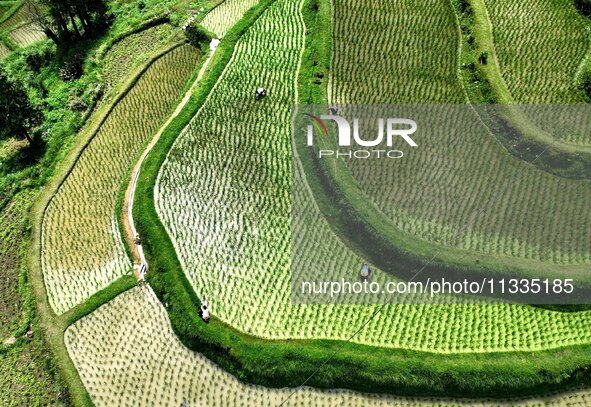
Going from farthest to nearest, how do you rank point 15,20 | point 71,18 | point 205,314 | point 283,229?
point 15,20
point 71,18
point 283,229
point 205,314

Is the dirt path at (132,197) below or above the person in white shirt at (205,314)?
above

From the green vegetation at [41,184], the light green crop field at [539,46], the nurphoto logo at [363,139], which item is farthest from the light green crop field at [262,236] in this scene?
the light green crop field at [539,46]

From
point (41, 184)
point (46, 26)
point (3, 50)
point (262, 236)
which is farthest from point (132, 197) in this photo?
point (3, 50)

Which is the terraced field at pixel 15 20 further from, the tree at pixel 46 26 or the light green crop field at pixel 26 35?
the tree at pixel 46 26

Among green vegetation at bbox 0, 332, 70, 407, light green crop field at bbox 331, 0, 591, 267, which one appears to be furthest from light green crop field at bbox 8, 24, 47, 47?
green vegetation at bbox 0, 332, 70, 407

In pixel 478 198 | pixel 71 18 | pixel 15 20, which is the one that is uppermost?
pixel 15 20

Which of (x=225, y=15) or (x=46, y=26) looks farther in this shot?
(x=46, y=26)

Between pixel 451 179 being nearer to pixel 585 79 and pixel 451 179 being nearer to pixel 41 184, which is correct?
pixel 585 79

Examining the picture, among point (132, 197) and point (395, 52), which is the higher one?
point (132, 197)
